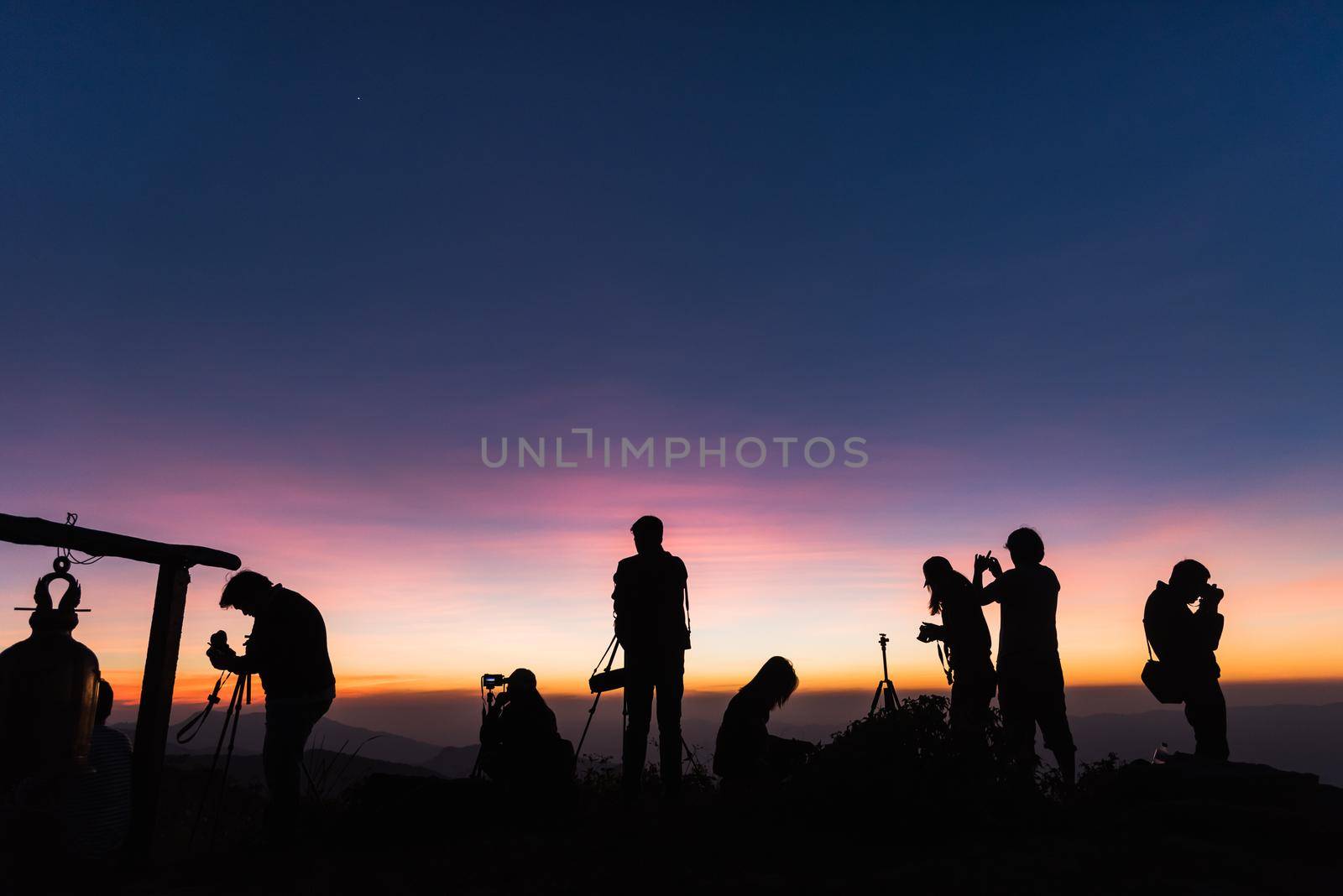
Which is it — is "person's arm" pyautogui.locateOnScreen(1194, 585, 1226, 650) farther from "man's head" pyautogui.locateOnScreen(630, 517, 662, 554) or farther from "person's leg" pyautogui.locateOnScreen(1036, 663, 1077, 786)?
"man's head" pyautogui.locateOnScreen(630, 517, 662, 554)

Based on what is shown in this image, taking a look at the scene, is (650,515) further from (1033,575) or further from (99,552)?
(99,552)

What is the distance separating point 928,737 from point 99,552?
609 cm

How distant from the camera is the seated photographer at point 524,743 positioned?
24.0ft

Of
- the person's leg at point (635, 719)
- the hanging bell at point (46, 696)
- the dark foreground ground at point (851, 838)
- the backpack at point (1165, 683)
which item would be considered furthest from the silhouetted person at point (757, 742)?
the hanging bell at point (46, 696)

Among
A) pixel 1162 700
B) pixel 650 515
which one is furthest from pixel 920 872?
pixel 1162 700

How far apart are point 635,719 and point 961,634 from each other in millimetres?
3250

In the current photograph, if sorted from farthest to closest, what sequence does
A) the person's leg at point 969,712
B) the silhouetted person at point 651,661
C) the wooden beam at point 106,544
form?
the silhouetted person at point 651,661, the person's leg at point 969,712, the wooden beam at point 106,544

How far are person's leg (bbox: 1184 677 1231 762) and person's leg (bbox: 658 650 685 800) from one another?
4961 millimetres

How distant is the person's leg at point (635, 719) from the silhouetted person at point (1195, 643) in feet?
16.6

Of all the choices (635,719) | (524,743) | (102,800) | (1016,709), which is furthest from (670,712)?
(102,800)

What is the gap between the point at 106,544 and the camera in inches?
203

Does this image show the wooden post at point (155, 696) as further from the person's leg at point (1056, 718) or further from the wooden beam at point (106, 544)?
the person's leg at point (1056, 718)

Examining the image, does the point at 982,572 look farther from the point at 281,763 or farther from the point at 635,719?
the point at 281,763

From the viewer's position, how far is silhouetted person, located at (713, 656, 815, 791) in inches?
312
